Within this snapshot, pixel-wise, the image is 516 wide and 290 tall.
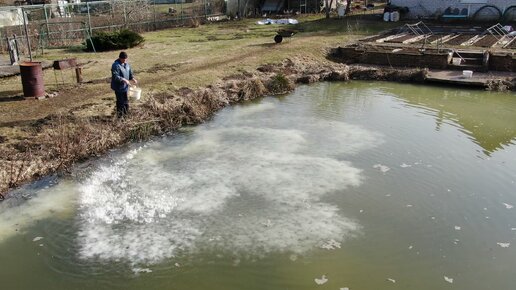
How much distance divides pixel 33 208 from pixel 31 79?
568 centimetres

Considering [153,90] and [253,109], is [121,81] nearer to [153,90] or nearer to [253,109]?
[153,90]

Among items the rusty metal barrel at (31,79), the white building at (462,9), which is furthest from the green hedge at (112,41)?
the white building at (462,9)

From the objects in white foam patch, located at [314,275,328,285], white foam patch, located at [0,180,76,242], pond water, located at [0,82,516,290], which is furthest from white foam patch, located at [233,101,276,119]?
white foam patch, located at [314,275,328,285]

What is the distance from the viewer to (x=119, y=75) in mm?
11805

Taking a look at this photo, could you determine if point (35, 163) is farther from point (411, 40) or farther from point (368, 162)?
point (411, 40)

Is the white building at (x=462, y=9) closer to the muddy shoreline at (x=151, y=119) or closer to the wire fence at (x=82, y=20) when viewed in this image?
the wire fence at (x=82, y=20)

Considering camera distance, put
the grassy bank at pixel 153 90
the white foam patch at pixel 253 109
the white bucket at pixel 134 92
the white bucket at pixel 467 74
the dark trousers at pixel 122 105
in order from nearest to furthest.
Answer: the grassy bank at pixel 153 90, the dark trousers at pixel 122 105, the white bucket at pixel 134 92, the white foam patch at pixel 253 109, the white bucket at pixel 467 74

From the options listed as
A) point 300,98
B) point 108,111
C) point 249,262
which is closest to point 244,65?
point 300,98

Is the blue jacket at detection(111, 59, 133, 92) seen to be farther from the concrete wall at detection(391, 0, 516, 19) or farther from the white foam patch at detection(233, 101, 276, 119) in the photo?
the concrete wall at detection(391, 0, 516, 19)

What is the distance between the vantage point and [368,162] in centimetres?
1103

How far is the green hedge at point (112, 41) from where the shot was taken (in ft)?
70.7

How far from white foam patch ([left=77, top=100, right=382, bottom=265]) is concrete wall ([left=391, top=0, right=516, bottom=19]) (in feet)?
67.4

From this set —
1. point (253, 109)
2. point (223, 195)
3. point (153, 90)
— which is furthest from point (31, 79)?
point (223, 195)

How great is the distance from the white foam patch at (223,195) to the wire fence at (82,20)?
34.8ft
